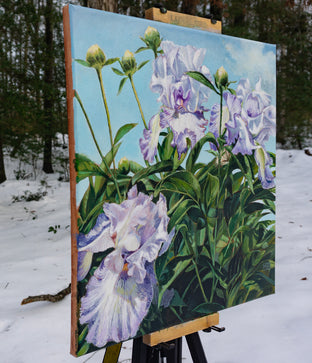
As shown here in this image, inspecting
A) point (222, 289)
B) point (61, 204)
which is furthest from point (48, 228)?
point (222, 289)

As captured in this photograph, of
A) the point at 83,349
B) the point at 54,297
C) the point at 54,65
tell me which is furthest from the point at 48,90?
the point at 83,349

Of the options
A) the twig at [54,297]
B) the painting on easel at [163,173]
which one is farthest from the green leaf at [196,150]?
the twig at [54,297]

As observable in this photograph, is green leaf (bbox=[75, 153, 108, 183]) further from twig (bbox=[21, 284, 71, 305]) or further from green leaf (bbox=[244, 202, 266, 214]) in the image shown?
twig (bbox=[21, 284, 71, 305])

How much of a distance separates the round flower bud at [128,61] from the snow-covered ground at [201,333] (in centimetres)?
124

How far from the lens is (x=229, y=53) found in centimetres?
120

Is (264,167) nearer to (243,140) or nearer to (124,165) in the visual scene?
(243,140)

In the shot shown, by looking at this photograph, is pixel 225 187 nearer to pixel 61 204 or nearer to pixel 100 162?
pixel 100 162

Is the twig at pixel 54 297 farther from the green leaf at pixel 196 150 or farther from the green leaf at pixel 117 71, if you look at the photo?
the green leaf at pixel 117 71

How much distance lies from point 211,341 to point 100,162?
1.24 meters

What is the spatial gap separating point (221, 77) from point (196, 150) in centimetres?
23

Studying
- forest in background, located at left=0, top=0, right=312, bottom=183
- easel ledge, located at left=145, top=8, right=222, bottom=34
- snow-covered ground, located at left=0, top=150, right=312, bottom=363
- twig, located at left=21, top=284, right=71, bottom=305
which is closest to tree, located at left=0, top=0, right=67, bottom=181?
forest in background, located at left=0, top=0, right=312, bottom=183

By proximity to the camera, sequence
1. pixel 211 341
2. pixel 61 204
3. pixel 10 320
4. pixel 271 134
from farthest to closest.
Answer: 1. pixel 61 204
2. pixel 10 320
3. pixel 211 341
4. pixel 271 134

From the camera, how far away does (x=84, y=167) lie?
88 cm

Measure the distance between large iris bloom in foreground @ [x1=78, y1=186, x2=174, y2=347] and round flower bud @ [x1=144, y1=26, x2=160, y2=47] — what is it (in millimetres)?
348
